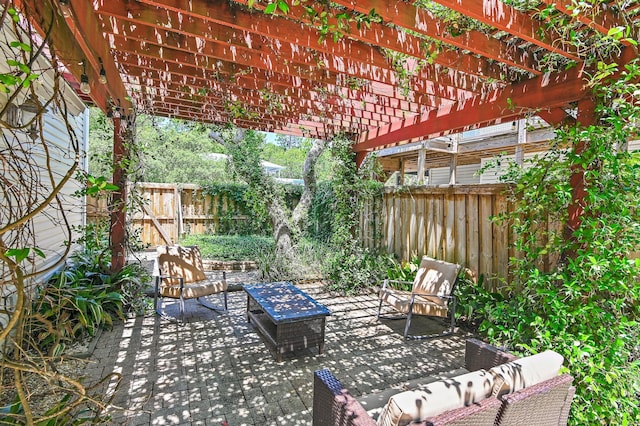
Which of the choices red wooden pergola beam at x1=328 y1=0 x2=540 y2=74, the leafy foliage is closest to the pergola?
red wooden pergola beam at x1=328 y1=0 x2=540 y2=74

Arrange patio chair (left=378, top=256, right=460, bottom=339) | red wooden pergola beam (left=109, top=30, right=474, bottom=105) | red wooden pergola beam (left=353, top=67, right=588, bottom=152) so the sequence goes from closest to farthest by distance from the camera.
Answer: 1. red wooden pergola beam (left=353, top=67, right=588, bottom=152)
2. red wooden pergola beam (left=109, top=30, right=474, bottom=105)
3. patio chair (left=378, top=256, right=460, bottom=339)

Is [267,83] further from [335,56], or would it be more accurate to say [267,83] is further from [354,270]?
[354,270]

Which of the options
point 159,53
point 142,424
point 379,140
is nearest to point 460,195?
point 379,140

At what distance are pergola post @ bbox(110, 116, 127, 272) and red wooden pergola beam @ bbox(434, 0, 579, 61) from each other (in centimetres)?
407

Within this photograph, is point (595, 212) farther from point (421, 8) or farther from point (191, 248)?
point (191, 248)

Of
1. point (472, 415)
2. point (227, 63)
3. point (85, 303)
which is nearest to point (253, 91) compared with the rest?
point (227, 63)

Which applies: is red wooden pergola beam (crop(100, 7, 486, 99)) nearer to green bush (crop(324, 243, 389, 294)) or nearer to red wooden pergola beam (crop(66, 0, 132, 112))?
red wooden pergola beam (crop(66, 0, 132, 112))

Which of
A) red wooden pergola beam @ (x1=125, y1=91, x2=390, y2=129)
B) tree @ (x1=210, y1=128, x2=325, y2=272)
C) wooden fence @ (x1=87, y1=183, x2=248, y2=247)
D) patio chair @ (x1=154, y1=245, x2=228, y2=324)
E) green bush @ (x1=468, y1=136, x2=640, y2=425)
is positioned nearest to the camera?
green bush @ (x1=468, y1=136, x2=640, y2=425)

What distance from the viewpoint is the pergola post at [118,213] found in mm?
4312

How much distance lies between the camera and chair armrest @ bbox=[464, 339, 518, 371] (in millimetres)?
2150

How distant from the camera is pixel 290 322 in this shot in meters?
3.18

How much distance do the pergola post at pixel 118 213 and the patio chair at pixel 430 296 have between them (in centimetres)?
346

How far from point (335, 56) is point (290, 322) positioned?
2.51 metres

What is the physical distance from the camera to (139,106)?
486 cm
